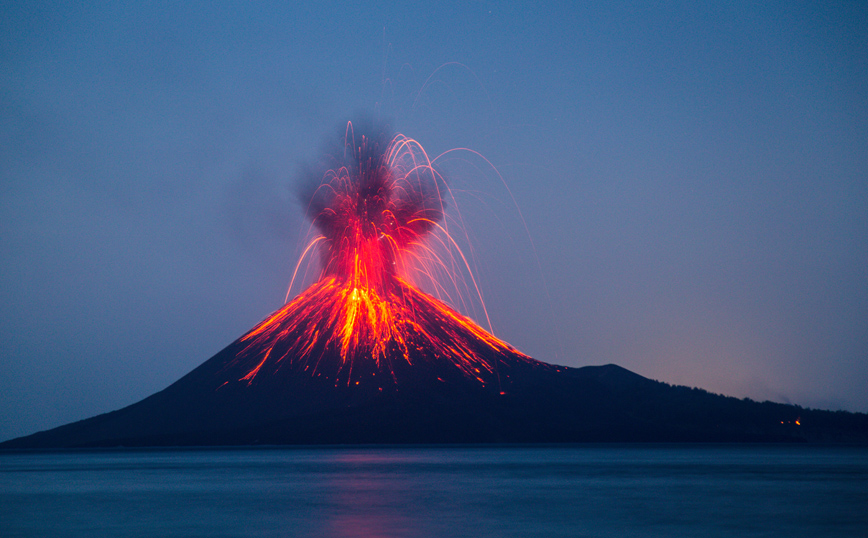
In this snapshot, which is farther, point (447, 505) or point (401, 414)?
point (401, 414)

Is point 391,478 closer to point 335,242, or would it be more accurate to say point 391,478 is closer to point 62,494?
point 62,494

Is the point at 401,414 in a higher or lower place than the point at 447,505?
higher

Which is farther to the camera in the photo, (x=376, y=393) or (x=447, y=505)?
(x=376, y=393)

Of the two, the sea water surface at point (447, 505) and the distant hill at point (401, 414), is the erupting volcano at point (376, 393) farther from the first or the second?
the sea water surface at point (447, 505)

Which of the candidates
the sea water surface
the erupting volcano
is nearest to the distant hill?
the erupting volcano

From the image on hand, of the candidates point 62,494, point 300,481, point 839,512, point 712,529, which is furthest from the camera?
point 300,481

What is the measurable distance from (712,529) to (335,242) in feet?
322

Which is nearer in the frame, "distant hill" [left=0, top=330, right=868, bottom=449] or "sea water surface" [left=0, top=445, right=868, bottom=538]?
"sea water surface" [left=0, top=445, right=868, bottom=538]

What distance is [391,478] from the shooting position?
126 ft

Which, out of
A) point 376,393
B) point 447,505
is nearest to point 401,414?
point 376,393

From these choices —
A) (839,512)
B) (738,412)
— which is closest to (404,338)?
(738,412)

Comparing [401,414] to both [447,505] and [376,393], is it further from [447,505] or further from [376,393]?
[447,505]

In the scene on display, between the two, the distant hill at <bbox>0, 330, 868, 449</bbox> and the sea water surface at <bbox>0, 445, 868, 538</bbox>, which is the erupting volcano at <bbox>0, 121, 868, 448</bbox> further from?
the sea water surface at <bbox>0, 445, 868, 538</bbox>

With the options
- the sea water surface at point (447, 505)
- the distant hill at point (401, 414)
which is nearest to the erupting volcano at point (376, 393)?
the distant hill at point (401, 414)
